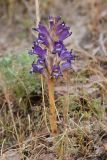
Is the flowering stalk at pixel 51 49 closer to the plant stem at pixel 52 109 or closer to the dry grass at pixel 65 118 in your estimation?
the plant stem at pixel 52 109

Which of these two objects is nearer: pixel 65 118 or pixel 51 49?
pixel 51 49

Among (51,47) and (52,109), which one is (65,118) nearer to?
(52,109)

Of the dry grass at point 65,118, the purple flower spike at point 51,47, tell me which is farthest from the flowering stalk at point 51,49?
the dry grass at point 65,118

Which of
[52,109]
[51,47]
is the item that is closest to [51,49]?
[51,47]

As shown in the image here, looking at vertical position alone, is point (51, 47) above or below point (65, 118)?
above

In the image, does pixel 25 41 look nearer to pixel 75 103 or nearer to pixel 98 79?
pixel 98 79

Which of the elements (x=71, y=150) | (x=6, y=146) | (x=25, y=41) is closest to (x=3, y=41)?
(x=25, y=41)

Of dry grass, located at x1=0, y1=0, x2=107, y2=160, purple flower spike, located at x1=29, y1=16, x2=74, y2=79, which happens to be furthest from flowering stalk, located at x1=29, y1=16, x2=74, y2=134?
dry grass, located at x1=0, y1=0, x2=107, y2=160
